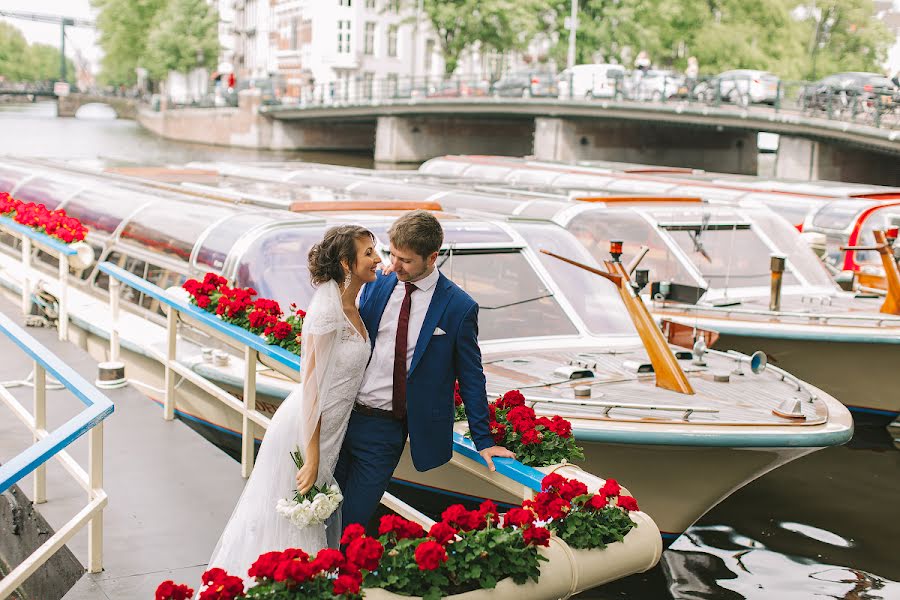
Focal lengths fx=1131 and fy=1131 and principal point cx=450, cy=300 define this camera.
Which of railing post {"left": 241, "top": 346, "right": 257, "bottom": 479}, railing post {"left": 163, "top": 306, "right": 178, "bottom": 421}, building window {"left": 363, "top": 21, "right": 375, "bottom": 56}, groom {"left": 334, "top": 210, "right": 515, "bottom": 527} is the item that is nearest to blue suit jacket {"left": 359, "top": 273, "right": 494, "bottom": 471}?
groom {"left": 334, "top": 210, "right": 515, "bottom": 527}

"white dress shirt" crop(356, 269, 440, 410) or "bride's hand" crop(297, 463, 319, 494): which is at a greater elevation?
"white dress shirt" crop(356, 269, 440, 410)

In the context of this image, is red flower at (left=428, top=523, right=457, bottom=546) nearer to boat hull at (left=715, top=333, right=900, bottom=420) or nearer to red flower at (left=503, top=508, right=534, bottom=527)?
red flower at (left=503, top=508, right=534, bottom=527)

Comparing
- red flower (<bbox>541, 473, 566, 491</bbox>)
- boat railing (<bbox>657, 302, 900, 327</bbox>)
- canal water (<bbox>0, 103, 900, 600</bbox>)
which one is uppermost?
red flower (<bbox>541, 473, 566, 491</bbox>)

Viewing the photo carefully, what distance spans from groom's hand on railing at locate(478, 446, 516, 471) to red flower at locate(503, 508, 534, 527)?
63cm

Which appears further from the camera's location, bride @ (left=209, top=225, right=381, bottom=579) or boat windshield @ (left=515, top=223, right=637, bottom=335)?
boat windshield @ (left=515, top=223, right=637, bottom=335)

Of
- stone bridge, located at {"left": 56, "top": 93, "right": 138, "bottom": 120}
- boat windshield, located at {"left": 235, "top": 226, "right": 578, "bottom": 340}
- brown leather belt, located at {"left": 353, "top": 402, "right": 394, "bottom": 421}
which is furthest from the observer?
stone bridge, located at {"left": 56, "top": 93, "right": 138, "bottom": 120}

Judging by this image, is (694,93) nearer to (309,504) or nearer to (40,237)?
(40,237)

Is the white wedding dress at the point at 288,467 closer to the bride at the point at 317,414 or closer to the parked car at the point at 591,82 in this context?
the bride at the point at 317,414

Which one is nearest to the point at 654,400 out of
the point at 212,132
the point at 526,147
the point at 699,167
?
the point at 699,167

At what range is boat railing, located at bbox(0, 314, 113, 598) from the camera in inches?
127

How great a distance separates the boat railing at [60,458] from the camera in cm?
322

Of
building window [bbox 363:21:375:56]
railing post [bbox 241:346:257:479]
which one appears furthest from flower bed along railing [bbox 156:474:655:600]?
building window [bbox 363:21:375:56]

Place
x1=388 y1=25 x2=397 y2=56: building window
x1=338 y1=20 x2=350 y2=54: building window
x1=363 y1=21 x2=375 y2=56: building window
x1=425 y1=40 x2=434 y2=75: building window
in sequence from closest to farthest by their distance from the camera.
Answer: x1=338 y1=20 x2=350 y2=54: building window
x1=363 y1=21 x2=375 y2=56: building window
x1=388 y1=25 x2=397 y2=56: building window
x1=425 y1=40 x2=434 y2=75: building window

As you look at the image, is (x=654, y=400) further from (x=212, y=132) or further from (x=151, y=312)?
(x=212, y=132)
